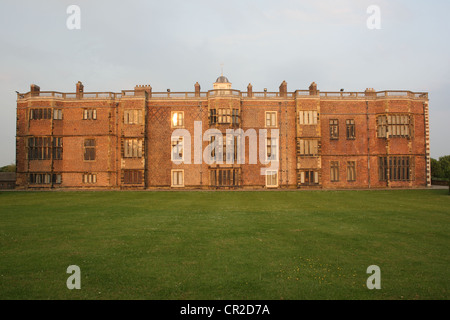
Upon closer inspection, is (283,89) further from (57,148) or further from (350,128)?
(57,148)

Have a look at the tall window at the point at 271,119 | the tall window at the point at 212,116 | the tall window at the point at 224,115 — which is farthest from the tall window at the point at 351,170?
the tall window at the point at 212,116

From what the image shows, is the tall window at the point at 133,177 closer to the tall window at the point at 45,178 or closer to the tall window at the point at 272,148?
the tall window at the point at 45,178

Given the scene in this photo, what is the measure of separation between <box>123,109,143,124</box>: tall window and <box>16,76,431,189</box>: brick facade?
119 mm

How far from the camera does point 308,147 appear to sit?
3356 centimetres

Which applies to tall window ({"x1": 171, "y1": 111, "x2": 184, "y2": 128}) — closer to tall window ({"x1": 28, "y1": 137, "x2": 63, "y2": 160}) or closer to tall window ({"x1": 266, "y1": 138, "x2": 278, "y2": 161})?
tall window ({"x1": 266, "y1": 138, "x2": 278, "y2": 161})

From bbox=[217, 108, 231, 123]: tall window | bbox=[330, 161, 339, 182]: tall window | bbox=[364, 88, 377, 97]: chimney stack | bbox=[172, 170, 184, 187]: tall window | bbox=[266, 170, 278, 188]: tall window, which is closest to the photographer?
bbox=[217, 108, 231, 123]: tall window

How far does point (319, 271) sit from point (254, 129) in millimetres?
28038

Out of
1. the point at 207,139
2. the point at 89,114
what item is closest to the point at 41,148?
the point at 89,114

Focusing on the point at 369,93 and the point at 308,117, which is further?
the point at 369,93

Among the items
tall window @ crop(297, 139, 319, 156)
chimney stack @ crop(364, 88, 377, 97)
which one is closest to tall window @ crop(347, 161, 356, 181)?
tall window @ crop(297, 139, 319, 156)

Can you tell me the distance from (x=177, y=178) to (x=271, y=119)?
44.9 feet

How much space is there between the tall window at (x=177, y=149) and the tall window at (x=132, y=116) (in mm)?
4671

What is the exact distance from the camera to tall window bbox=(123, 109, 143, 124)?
33.2 metres

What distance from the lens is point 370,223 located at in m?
12.0
